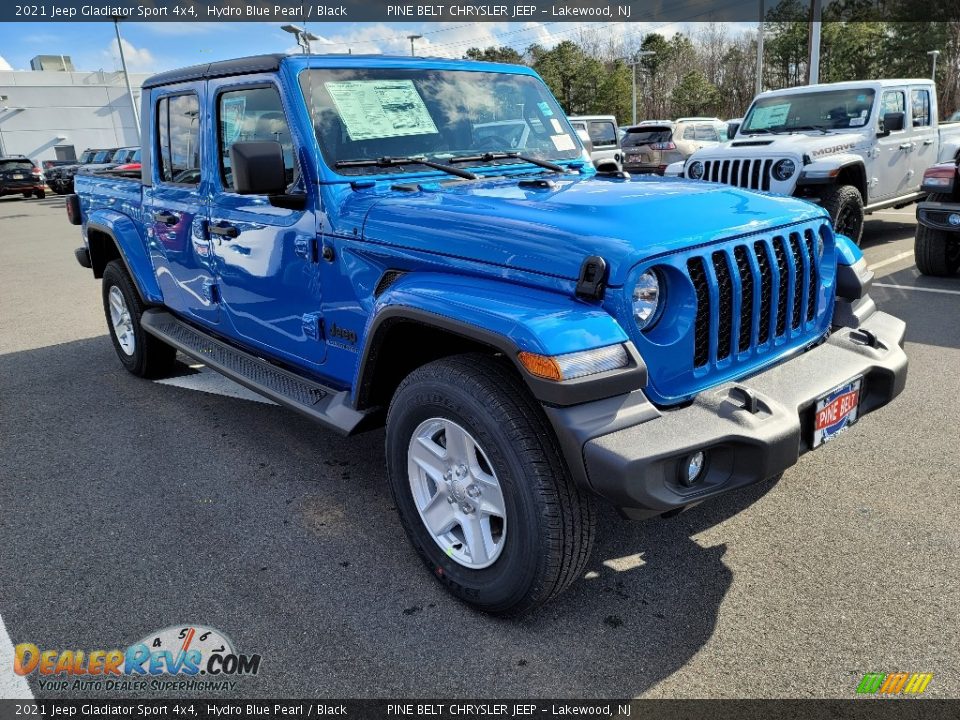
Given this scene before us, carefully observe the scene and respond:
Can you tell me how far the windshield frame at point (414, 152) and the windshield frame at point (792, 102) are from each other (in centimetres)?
645

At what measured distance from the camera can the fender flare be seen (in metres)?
2.16

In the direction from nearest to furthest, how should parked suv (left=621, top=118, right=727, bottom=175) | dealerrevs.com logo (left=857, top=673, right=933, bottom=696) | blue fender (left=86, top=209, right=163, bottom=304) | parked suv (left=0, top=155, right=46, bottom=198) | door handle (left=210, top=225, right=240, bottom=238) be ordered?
dealerrevs.com logo (left=857, top=673, right=933, bottom=696)
door handle (left=210, top=225, right=240, bottom=238)
blue fender (left=86, top=209, right=163, bottom=304)
parked suv (left=621, top=118, right=727, bottom=175)
parked suv (left=0, top=155, right=46, bottom=198)

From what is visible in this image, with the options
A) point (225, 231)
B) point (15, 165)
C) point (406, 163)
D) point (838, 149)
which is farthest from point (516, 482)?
point (15, 165)

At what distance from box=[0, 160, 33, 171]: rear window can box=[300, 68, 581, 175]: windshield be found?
30706 millimetres

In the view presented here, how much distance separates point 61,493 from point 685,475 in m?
3.12

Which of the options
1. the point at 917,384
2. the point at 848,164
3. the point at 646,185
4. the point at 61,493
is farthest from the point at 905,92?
the point at 61,493

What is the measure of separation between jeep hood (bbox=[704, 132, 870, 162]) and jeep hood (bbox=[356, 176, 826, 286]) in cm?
574

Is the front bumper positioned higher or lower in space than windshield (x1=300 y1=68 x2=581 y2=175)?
lower

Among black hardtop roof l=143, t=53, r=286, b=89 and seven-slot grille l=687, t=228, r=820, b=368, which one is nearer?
seven-slot grille l=687, t=228, r=820, b=368

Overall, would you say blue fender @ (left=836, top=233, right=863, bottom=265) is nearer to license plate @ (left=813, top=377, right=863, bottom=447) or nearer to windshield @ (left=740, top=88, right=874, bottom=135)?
license plate @ (left=813, top=377, right=863, bottom=447)

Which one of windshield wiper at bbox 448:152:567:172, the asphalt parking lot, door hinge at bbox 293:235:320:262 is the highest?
windshield wiper at bbox 448:152:567:172

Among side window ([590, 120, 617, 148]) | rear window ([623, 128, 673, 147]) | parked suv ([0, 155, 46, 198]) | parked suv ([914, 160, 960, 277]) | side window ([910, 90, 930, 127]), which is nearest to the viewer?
parked suv ([914, 160, 960, 277])

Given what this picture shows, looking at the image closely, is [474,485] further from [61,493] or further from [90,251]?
[90,251]

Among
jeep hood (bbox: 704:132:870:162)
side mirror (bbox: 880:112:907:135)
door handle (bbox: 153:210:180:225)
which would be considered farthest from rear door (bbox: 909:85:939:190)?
door handle (bbox: 153:210:180:225)
